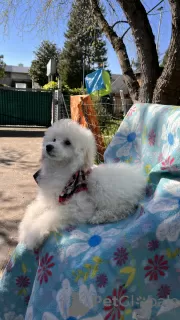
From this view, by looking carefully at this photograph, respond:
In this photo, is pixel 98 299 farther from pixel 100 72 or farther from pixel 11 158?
pixel 11 158

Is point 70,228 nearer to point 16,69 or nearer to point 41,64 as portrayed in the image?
point 41,64

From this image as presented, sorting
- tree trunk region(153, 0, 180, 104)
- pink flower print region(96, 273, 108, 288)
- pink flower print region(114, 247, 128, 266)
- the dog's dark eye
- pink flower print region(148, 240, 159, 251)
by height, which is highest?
tree trunk region(153, 0, 180, 104)

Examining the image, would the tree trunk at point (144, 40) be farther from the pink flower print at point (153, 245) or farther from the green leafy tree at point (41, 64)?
the green leafy tree at point (41, 64)

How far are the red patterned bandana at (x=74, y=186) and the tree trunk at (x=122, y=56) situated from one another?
8.04 ft

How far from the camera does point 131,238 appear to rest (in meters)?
1.41

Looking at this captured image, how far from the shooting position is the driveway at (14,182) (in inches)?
126

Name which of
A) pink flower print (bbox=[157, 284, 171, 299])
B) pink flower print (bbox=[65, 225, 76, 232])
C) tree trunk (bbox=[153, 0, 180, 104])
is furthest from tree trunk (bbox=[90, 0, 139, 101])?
pink flower print (bbox=[157, 284, 171, 299])

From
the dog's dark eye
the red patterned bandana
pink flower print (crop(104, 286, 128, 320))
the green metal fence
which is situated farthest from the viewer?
the green metal fence

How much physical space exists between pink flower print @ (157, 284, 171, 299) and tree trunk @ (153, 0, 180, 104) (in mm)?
2462

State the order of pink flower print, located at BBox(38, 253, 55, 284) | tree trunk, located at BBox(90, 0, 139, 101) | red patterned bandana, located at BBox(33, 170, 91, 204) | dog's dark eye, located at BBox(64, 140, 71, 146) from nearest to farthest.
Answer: pink flower print, located at BBox(38, 253, 55, 284) → red patterned bandana, located at BBox(33, 170, 91, 204) → dog's dark eye, located at BBox(64, 140, 71, 146) → tree trunk, located at BBox(90, 0, 139, 101)

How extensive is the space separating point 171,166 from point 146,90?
7.28 feet

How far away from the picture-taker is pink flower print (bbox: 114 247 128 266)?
4.50ft

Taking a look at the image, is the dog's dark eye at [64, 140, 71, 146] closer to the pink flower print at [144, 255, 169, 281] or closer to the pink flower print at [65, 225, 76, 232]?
the pink flower print at [65, 225, 76, 232]

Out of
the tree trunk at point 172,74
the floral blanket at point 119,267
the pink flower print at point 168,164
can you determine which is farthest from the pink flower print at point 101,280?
the tree trunk at point 172,74
